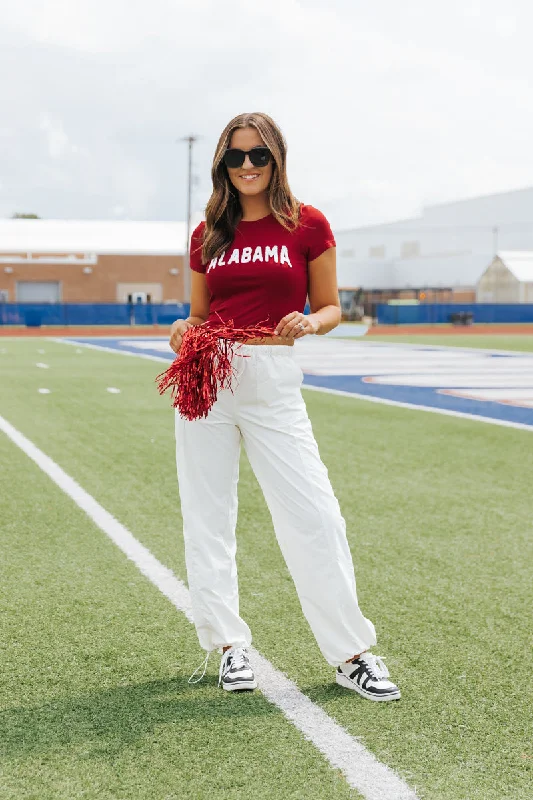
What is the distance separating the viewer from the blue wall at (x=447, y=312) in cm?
5434

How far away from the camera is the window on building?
94.8 metres

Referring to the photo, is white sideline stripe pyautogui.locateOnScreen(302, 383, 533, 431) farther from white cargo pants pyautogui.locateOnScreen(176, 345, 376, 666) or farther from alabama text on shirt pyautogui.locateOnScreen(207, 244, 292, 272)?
alabama text on shirt pyautogui.locateOnScreen(207, 244, 292, 272)

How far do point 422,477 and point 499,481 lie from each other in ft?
1.96

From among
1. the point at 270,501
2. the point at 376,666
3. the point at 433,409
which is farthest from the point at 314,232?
the point at 433,409

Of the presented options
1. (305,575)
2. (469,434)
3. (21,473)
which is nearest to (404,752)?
(305,575)

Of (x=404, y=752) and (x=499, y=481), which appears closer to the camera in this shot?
(x=404, y=752)

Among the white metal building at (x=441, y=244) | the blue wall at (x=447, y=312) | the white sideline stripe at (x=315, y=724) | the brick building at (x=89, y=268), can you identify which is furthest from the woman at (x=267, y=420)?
the white metal building at (x=441, y=244)

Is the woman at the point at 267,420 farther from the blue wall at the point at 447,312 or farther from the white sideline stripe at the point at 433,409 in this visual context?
the blue wall at the point at 447,312

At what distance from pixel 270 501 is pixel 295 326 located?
0.66m

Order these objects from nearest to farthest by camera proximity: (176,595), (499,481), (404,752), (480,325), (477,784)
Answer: (477,784) < (404,752) < (176,595) < (499,481) < (480,325)

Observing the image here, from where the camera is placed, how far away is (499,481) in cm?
820

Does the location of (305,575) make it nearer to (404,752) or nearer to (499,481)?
(404,752)

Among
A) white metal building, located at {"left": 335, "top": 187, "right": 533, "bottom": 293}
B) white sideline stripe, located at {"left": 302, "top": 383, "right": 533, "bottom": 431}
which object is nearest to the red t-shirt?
white sideline stripe, located at {"left": 302, "top": 383, "right": 533, "bottom": 431}

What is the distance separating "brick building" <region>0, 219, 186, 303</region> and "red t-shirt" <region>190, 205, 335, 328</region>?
2418 inches
